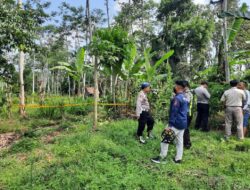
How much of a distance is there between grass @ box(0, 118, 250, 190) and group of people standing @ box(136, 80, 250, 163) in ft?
1.01

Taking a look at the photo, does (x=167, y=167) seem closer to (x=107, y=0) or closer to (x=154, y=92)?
(x=154, y=92)

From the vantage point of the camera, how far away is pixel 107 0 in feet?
82.0

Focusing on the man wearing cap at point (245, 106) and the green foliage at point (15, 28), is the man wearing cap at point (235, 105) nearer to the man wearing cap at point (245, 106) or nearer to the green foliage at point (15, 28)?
the man wearing cap at point (245, 106)

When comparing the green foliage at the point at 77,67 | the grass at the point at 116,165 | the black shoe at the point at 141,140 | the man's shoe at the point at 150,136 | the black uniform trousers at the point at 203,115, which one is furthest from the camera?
the green foliage at the point at 77,67

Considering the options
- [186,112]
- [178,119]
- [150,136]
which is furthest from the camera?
[150,136]

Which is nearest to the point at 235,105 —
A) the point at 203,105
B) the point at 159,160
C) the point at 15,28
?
the point at 203,105

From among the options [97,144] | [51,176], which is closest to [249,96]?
[97,144]

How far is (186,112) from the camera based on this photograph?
6.12 metres

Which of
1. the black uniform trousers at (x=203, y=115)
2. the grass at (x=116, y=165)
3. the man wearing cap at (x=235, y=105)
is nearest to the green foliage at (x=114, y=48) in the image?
the grass at (x=116, y=165)

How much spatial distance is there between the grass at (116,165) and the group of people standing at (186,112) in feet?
1.01

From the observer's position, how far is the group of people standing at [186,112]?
6043 mm

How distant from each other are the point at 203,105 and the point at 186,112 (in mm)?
2943

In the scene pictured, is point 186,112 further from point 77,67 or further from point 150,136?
point 77,67

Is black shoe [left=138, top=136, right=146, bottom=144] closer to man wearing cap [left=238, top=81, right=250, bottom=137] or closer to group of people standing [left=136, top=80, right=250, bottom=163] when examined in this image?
group of people standing [left=136, top=80, right=250, bottom=163]
